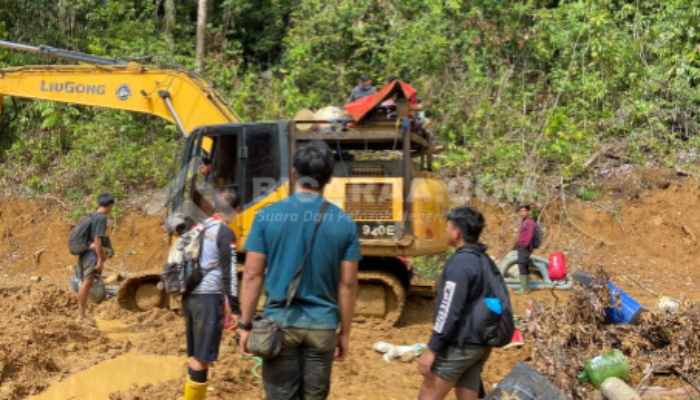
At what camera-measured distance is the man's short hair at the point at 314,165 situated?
11.0ft

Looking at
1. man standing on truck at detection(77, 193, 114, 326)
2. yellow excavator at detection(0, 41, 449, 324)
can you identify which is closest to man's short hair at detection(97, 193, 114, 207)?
man standing on truck at detection(77, 193, 114, 326)

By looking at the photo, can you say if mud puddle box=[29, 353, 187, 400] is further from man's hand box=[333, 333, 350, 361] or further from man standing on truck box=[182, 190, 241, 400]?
man's hand box=[333, 333, 350, 361]

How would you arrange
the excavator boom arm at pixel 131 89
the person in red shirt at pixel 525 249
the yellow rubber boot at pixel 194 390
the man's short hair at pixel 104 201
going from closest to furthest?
1. the yellow rubber boot at pixel 194 390
2. the man's short hair at pixel 104 201
3. the excavator boom arm at pixel 131 89
4. the person in red shirt at pixel 525 249

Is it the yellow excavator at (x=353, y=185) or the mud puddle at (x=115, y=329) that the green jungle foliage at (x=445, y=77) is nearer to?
the yellow excavator at (x=353, y=185)

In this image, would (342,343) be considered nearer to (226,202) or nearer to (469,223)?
(469,223)

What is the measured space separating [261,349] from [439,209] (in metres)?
5.57

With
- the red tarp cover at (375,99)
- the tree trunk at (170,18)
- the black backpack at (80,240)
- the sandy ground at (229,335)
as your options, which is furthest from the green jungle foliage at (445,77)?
the black backpack at (80,240)

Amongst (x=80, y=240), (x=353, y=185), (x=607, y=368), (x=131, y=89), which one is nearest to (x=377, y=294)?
(x=353, y=185)

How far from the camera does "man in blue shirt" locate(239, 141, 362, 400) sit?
3.30 meters

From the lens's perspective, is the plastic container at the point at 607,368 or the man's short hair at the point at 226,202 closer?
the man's short hair at the point at 226,202

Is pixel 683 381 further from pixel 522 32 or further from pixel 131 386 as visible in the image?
pixel 522 32

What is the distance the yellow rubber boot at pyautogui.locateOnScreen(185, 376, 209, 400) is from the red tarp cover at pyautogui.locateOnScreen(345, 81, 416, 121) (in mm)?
4227

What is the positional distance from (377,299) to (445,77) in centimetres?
910

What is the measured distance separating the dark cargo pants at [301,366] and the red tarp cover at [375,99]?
481cm
